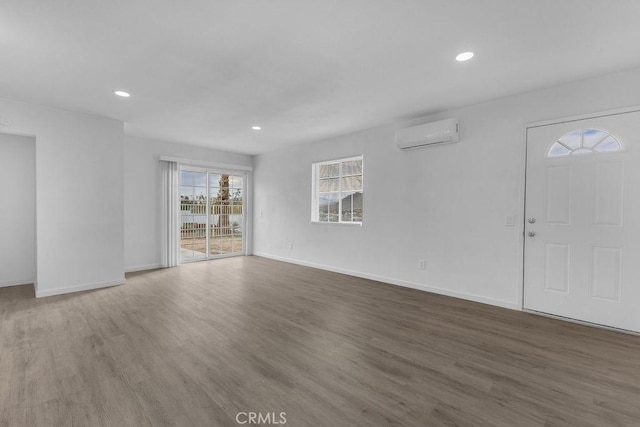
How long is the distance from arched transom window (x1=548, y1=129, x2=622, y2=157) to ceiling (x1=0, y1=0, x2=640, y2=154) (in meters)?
0.61

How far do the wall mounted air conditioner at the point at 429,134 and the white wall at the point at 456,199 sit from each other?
0.48ft

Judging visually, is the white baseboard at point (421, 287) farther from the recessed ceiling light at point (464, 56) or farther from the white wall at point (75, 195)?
the white wall at point (75, 195)

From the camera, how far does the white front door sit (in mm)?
2844

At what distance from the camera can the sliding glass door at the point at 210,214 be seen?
250 inches

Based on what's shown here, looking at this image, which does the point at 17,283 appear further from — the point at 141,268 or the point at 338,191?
the point at 338,191

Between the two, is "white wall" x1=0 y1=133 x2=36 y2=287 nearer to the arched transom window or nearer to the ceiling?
the ceiling

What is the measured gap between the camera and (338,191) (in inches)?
223

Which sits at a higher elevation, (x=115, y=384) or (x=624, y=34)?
(x=624, y=34)

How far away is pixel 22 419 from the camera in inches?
65.5

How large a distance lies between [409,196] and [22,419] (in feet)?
14.6

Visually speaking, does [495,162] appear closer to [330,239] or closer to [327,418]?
[330,239]

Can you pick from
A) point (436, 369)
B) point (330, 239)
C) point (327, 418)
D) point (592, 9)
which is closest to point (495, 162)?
point (592, 9)

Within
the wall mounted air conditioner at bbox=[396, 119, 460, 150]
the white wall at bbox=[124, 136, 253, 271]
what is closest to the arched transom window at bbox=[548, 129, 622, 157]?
the wall mounted air conditioner at bbox=[396, 119, 460, 150]

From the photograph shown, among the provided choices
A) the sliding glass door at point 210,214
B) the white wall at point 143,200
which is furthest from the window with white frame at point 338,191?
the white wall at point 143,200
